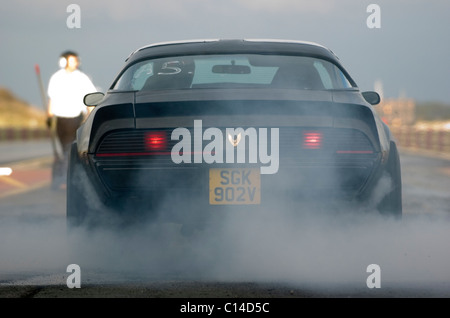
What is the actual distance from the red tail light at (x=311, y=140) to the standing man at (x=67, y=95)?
717 centimetres

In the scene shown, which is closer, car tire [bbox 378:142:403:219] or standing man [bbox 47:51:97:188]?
car tire [bbox 378:142:403:219]

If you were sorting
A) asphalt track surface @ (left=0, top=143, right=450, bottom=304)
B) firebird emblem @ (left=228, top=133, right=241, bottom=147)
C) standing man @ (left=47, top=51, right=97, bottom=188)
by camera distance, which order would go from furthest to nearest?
standing man @ (left=47, top=51, right=97, bottom=188) < firebird emblem @ (left=228, top=133, right=241, bottom=147) < asphalt track surface @ (left=0, top=143, right=450, bottom=304)

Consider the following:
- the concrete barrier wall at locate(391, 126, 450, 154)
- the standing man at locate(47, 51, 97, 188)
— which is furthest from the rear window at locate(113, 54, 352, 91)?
the concrete barrier wall at locate(391, 126, 450, 154)

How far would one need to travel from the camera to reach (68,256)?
230 inches

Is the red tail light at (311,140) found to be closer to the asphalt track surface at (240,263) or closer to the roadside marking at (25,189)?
the asphalt track surface at (240,263)

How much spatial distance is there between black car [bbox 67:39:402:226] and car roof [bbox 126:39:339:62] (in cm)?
70

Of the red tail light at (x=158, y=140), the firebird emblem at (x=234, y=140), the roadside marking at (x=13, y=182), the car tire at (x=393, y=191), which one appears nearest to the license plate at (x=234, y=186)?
the firebird emblem at (x=234, y=140)

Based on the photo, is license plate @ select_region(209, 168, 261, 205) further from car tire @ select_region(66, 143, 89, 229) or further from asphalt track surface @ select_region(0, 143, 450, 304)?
car tire @ select_region(66, 143, 89, 229)

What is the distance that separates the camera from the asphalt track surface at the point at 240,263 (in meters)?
4.67

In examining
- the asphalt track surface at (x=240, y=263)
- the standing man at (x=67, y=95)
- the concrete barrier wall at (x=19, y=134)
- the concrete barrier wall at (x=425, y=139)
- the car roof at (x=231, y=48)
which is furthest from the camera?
the concrete barrier wall at (x=19, y=134)

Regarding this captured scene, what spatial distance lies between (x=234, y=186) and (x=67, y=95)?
7253 mm

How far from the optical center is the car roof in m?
5.92

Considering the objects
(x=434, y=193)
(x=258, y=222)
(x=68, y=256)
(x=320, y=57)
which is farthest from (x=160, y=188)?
(x=434, y=193)

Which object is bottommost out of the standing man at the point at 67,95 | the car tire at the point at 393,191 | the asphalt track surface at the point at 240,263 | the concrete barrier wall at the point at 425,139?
the asphalt track surface at the point at 240,263
